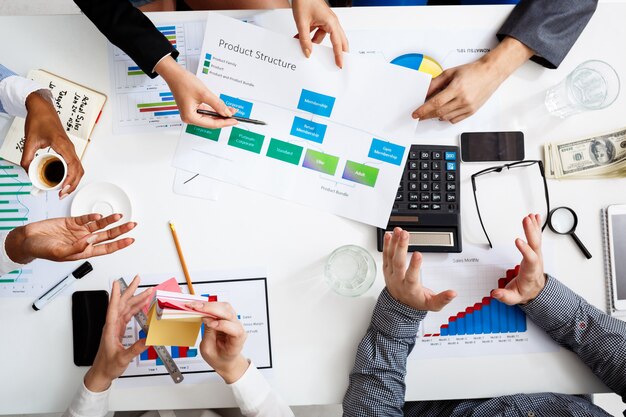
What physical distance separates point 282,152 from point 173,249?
0.31 metres

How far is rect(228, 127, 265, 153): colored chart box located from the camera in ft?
3.23

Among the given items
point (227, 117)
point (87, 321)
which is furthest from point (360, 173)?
point (87, 321)

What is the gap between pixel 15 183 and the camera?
101 cm

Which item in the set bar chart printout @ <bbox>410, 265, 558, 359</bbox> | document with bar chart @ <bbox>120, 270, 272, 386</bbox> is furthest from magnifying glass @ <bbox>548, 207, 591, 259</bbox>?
document with bar chart @ <bbox>120, 270, 272, 386</bbox>

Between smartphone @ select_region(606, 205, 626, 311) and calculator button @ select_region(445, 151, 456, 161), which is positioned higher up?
calculator button @ select_region(445, 151, 456, 161)

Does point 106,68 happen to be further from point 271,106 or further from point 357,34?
point 357,34

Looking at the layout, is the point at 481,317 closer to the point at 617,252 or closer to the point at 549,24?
the point at 617,252

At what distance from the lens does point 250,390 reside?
92cm

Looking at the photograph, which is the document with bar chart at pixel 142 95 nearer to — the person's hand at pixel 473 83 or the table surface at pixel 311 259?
the table surface at pixel 311 259

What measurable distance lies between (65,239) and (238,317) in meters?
0.38

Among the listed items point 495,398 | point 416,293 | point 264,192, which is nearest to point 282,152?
point 264,192

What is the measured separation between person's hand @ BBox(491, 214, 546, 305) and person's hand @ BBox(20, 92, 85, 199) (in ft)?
2.88

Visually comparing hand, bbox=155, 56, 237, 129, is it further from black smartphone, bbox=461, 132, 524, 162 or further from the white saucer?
black smartphone, bbox=461, 132, 524, 162

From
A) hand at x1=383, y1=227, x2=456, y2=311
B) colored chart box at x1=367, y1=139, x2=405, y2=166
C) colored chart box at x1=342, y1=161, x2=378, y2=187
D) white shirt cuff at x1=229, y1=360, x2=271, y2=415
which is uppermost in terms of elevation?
colored chart box at x1=367, y1=139, x2=405, y2=166
